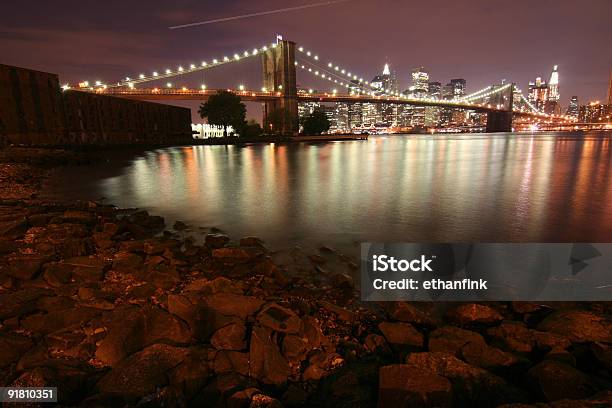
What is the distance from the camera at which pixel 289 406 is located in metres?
3.01

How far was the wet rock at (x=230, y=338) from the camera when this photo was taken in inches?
142

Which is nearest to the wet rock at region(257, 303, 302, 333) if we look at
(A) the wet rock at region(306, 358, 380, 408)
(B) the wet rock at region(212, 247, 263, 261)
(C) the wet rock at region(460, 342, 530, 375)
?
(A) the wet rock at region(306, 358, 380, 408)

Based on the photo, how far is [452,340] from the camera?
3.75m

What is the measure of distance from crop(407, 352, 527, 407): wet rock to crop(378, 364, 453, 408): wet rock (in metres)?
0.15

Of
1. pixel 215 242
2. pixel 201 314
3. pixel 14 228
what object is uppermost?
pixel 14 228

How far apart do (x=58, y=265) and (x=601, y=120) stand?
193832 mm

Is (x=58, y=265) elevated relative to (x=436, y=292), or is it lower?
elevated

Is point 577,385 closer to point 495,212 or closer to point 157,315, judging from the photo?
point 157,315

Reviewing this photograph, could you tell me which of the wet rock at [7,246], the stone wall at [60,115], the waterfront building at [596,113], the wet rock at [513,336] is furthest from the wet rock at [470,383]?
the waterfront building at [596,113]

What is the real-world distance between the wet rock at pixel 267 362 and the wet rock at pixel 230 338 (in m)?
0.19

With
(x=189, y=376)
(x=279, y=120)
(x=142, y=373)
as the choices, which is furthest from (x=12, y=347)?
(x=279, y=120)

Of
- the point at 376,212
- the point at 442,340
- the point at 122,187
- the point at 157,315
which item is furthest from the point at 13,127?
the point at 442,340

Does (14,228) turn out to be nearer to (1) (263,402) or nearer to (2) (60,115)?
(1) (263,402)

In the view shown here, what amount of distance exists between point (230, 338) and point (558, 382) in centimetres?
294
